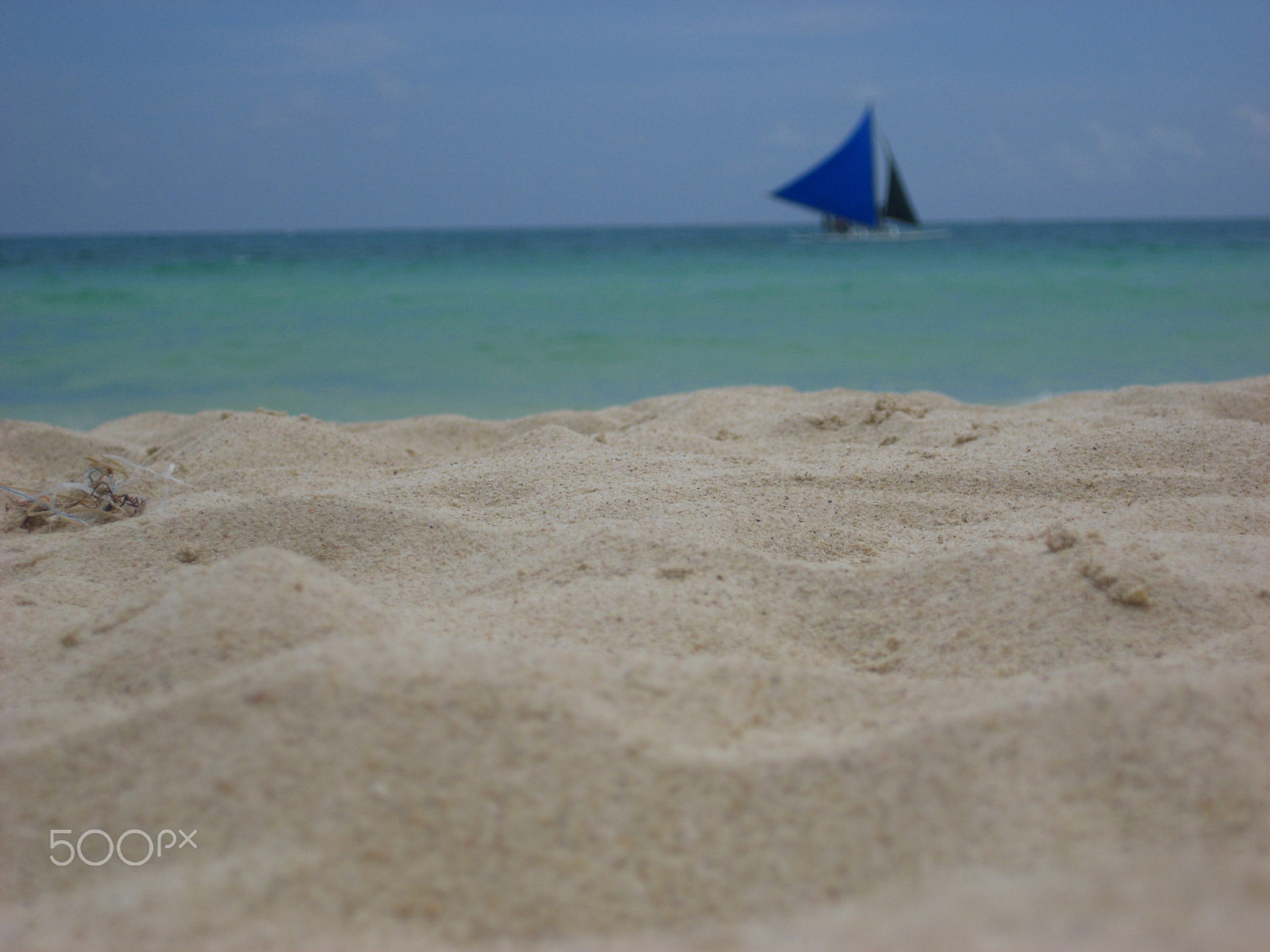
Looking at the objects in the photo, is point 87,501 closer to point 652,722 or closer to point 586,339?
point 652,722

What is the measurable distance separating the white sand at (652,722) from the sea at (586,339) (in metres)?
3.21

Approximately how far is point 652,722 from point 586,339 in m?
6.58

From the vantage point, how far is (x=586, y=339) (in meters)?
7.64

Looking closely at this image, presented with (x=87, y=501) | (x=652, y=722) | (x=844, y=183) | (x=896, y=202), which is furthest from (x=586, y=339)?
(x=896, y=202)

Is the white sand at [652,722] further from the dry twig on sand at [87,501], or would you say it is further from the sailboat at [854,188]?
the sailboat at [854,188]

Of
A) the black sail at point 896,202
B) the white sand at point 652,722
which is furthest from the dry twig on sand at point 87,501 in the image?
the black sail at point 896,202

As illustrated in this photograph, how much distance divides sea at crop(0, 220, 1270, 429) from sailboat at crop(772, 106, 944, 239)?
9194 mm

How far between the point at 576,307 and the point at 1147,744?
9.30m

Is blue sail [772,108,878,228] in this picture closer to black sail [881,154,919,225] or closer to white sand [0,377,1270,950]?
black sail [881,154,919,225]

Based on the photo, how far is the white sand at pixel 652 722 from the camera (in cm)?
98

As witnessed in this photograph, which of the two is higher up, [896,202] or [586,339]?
[896,202]

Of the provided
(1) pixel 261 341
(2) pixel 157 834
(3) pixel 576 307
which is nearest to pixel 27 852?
(2) pixel 157 834

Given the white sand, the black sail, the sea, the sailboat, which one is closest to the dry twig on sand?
the white sand

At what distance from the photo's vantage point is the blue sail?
22.2m
